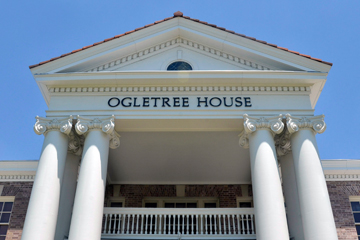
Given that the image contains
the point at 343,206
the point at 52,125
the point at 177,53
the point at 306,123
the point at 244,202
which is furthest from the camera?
the point at 244,202

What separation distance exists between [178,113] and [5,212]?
845 cm

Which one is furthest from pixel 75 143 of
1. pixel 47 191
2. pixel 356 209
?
→ pixel 356 209

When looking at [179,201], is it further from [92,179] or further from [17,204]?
[17,204]

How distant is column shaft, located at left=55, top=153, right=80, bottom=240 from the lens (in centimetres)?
1312

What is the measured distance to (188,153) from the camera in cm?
1691

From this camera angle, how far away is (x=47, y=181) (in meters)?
12.2

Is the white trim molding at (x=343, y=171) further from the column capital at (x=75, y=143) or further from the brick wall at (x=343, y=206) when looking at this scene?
the column capital at (x=75, y=143)

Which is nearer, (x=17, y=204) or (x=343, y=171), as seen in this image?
(x=17, y=204)

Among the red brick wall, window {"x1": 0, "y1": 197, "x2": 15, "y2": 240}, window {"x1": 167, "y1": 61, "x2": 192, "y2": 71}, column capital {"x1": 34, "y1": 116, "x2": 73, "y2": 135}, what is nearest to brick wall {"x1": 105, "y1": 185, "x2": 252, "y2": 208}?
the red brick wall

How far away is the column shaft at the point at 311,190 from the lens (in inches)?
444

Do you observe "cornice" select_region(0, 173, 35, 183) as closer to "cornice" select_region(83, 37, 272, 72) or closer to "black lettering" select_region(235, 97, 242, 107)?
"cornice" select_region(83, 37, 272, 72)

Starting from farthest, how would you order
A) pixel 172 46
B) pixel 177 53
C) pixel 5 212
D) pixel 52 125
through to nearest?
pixel 5 212 < pixel 172 46 < pixel 177 53 < pixel 52 125

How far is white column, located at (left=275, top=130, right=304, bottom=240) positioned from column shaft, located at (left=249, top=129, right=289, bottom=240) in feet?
3.49

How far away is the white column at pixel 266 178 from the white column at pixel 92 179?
15.1 feet
